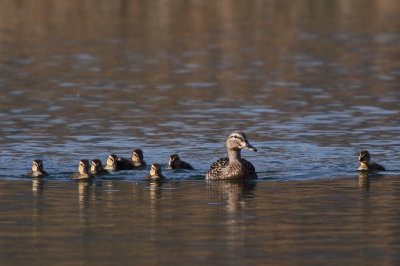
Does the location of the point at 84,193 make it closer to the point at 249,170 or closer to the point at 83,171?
the point at 83,171

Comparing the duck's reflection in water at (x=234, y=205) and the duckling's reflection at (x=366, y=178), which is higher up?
the duckling's reflection at (x=366, y=178)

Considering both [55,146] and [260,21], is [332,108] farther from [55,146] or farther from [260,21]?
[260,21]

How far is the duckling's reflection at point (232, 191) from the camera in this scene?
18.1 metres

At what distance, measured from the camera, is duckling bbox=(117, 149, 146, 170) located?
21.8m

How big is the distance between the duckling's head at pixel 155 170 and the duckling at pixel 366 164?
3649mm

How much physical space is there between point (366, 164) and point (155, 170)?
3776 millimetres

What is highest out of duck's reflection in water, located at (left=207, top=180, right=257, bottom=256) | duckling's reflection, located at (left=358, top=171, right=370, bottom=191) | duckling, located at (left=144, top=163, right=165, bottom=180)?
duckling, located at (left=144, top=163, right=165, bottom=180)

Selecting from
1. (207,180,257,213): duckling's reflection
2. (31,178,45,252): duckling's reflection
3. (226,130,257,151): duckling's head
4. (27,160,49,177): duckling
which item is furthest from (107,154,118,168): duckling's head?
(226,130,257,151): duckling's head

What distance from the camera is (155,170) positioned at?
20.6m

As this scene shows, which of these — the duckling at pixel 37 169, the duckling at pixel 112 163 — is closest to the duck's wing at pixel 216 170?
the duckling at pixel 112 163

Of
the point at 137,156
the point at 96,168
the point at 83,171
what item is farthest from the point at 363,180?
the point at 83,171

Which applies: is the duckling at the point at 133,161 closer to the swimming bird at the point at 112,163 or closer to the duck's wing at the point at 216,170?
the swimming bird at the point at 112,163

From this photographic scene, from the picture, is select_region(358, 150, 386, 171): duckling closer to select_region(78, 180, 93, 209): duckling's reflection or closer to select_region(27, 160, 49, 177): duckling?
select_region(78, 180, 93, 209): duckling's reflection

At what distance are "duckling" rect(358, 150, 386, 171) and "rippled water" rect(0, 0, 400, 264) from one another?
0.81ft
